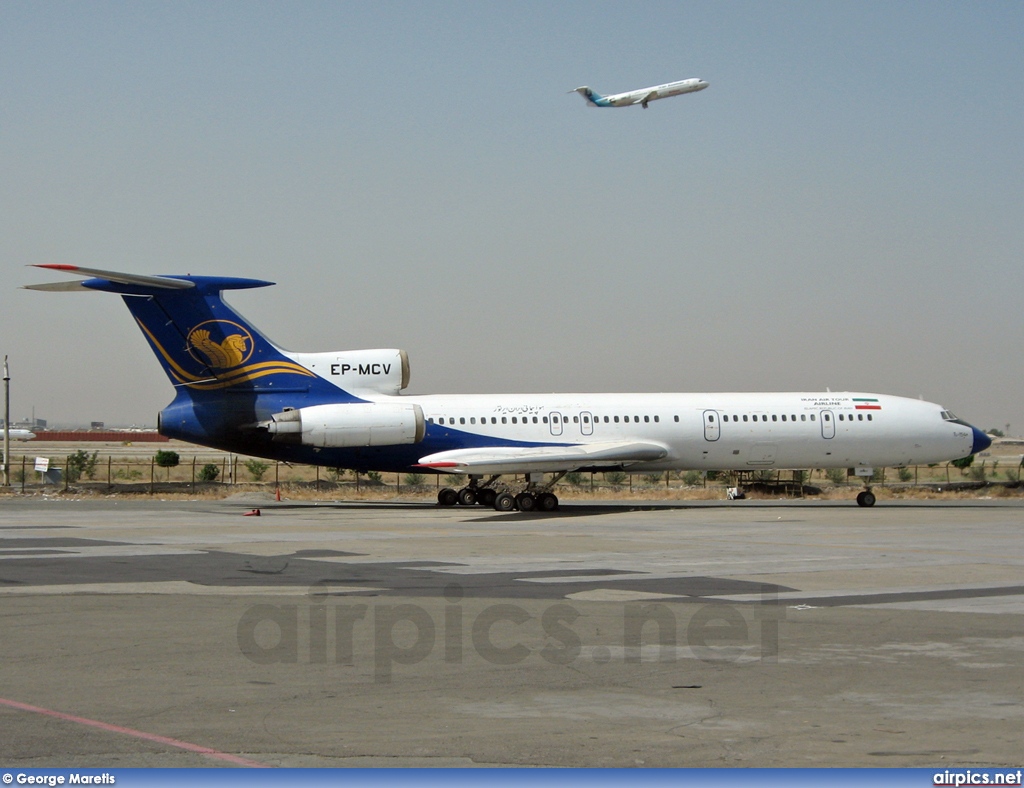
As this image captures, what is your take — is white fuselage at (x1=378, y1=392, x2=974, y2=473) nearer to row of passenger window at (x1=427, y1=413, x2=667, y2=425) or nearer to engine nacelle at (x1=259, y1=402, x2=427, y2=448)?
row of passenger window at (x1=427, y1=413, x2=667, y2=425)

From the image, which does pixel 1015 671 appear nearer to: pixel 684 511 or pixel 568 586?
pixel 568 586

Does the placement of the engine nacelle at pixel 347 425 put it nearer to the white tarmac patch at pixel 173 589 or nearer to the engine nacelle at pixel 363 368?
the engine nacelle at pixel 363 368

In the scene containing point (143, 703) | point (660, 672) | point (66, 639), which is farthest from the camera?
point (66, 639)

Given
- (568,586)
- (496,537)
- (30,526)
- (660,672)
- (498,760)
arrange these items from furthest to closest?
(30,526), (496,537), (568,586), (660,672), (498,760)

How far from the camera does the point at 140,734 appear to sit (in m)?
7.59

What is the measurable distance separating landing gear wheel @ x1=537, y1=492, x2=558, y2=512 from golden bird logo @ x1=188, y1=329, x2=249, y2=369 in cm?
965

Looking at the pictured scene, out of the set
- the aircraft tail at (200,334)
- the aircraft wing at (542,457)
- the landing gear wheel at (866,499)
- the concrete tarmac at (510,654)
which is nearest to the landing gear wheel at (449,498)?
the aircraft wing at (542,457)

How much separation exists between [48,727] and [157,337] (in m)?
26.5

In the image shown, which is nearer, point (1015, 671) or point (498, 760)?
point (498, 760)

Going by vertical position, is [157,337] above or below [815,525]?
above

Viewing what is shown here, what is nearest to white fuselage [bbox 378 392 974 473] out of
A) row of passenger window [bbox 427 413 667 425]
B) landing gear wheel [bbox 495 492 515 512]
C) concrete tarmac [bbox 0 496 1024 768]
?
row of passenger window [bbox 427 413 667 425]

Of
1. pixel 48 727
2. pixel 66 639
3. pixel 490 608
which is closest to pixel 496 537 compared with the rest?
pixel 490 608

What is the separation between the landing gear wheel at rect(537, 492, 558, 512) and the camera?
114 ft

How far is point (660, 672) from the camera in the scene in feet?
32.3
